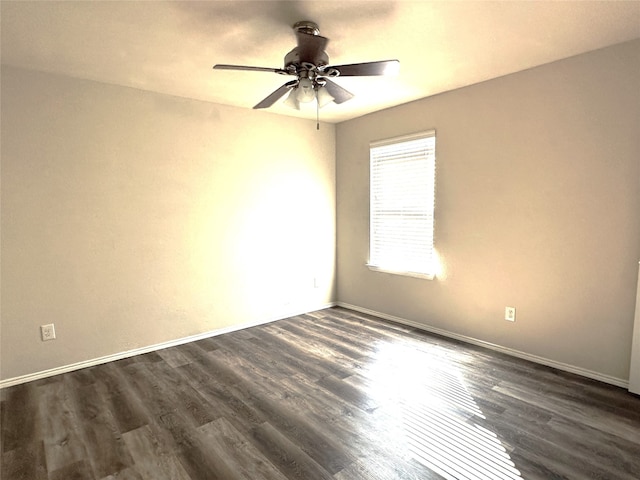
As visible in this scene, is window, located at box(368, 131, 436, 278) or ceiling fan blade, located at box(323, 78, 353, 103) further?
window, located at box(368, 131, 436, 278)

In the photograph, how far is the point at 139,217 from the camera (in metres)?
3.24

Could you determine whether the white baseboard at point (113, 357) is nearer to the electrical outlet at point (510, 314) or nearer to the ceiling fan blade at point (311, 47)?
the electrical outlet at point (510, 314)

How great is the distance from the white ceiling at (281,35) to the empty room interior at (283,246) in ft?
0.06

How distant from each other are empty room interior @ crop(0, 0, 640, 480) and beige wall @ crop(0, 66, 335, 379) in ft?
0.06

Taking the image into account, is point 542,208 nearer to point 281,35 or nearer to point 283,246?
point 281,35

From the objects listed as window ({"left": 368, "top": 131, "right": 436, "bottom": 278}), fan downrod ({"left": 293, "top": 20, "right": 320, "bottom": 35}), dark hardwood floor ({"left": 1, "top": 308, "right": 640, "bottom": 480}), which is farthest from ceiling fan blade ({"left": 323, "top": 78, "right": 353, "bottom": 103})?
dark hardwood floor ({"left": 1, "top": 308, "right": 640, "bottom": 480})

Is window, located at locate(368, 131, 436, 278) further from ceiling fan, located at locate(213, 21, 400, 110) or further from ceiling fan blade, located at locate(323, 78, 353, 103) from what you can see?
ceiling fan, located at locate(213, 21, 400, 110)

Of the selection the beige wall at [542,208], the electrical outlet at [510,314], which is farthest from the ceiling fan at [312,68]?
the electrical outlet at [510,314]

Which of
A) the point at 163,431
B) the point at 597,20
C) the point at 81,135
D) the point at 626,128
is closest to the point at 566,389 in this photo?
the point at 626,128

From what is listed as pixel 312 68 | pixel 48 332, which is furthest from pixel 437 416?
pixel 48 332

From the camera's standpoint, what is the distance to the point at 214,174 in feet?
12.0

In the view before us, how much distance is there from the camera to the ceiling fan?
6.41ft

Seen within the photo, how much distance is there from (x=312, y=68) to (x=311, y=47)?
0.57 ft

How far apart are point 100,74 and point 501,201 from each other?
11.4 feet
